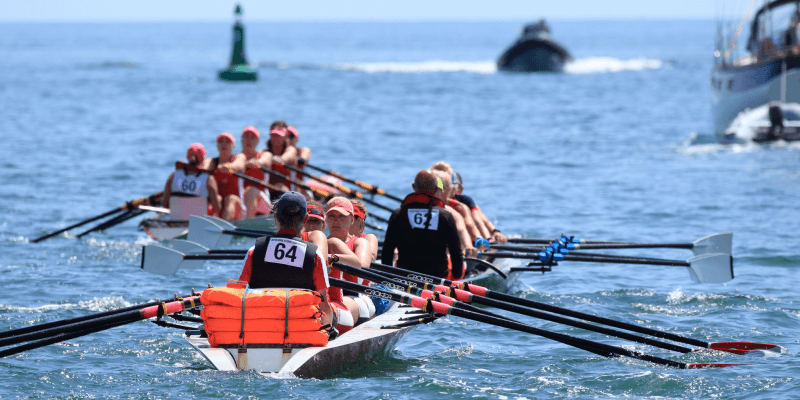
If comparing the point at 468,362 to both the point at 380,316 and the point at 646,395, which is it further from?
the point at 646,395

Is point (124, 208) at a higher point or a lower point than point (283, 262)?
lower

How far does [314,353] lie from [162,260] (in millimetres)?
4364

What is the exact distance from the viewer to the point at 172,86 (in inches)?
2389

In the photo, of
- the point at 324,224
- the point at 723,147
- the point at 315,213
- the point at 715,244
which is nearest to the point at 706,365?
the point at 324,224

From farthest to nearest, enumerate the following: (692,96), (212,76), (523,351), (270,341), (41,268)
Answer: (212,76) → (692,96) → (41,268) → (523,351) → (270,341)

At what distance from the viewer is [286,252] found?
745 centimetres

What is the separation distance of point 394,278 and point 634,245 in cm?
463

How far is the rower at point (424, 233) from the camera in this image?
9945 mm

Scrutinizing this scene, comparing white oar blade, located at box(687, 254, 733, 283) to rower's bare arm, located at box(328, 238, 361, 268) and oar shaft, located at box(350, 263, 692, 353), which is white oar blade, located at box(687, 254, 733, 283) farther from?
rower's bare arm, located at box(328, 238, 361, 268)

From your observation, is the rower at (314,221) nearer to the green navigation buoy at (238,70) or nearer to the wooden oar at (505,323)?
the wooden oar at (505,323)

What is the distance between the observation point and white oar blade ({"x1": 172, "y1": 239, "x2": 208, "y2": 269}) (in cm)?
1178

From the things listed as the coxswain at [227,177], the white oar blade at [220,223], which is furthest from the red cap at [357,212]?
the coxswain at [227,177]

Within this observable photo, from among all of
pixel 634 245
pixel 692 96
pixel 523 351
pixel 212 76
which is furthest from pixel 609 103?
pixel 523 351

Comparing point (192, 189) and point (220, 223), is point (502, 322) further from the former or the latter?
point (192, 189)
